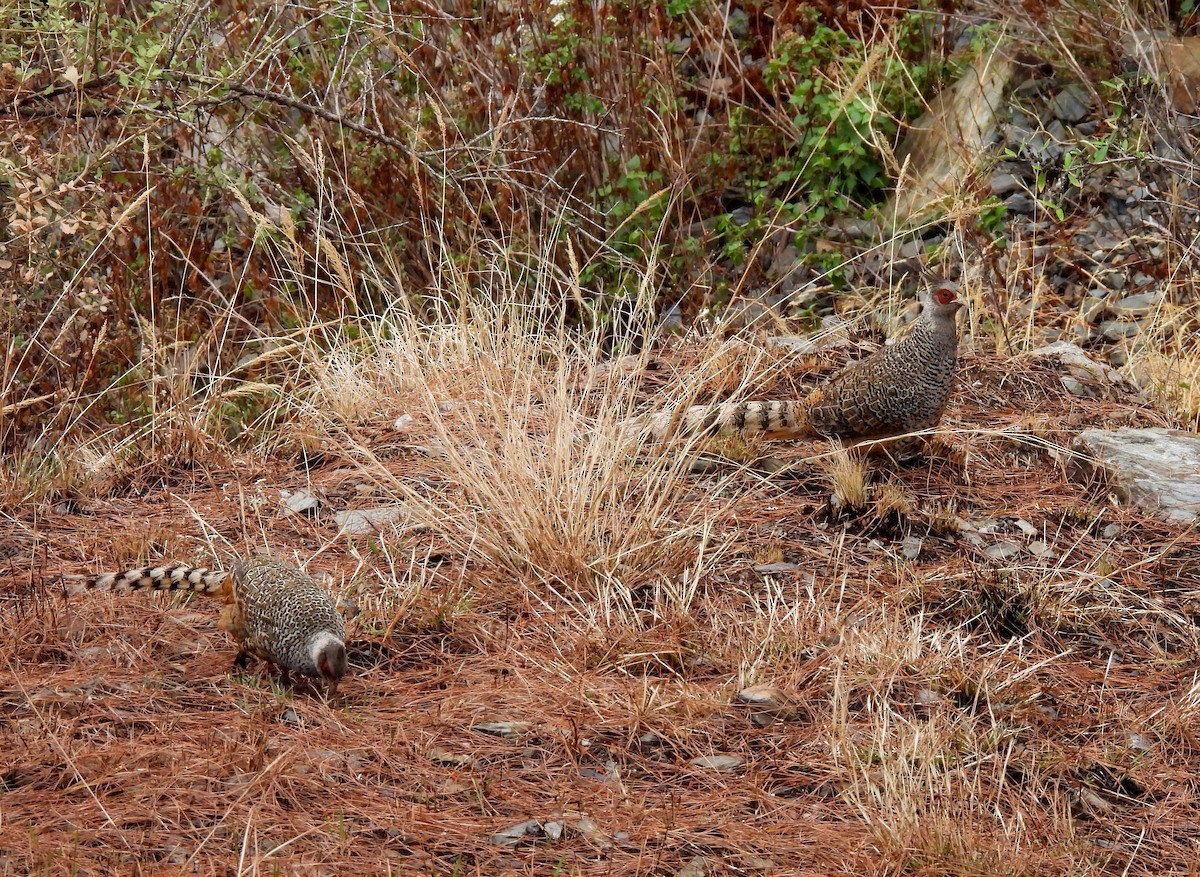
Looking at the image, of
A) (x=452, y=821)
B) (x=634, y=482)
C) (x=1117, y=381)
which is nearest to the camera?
(x=452, y=821)

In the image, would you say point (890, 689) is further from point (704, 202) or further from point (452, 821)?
point (704, 202)

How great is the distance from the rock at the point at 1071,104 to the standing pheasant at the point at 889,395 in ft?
12.9

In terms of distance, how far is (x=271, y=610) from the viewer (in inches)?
161

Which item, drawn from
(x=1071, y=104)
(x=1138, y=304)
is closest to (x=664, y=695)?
(x=1138, y=304)

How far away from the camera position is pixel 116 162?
8.13 meters

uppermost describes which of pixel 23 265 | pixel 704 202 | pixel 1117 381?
pixel 23 265

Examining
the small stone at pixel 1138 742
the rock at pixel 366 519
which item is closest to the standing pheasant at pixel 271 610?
the rock at pixel 366 519

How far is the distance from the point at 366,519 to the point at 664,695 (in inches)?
70.1

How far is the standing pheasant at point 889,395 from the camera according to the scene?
17.8ft

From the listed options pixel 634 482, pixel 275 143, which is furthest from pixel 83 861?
pixel 275 143

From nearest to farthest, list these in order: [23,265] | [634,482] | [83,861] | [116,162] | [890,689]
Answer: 1. [83,861]
2. [890,689]
3. [634,482]
4. [23,265]
5. [116,162]

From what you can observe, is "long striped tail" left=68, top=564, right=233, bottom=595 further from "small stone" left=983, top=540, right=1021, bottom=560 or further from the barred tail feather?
"small stone" left=983, top=540, right=1021, bottom=560

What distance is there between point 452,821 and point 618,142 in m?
6.12

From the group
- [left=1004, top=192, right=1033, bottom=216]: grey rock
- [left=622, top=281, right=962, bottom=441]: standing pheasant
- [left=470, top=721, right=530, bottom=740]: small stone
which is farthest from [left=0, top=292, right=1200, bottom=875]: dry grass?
[left=1004, top=192, right=1033, bottom=216]: grey rock
